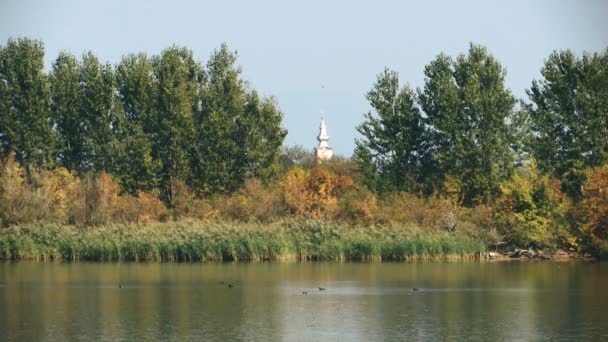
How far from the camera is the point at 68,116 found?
265ft

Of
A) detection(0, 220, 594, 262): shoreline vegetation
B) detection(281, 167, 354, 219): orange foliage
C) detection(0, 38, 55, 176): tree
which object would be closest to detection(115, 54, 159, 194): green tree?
detection(0, 38, 55, 176): tree

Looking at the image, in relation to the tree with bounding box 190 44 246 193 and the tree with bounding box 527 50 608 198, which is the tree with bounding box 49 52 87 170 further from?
the tree with bounding box 527 50 608 198

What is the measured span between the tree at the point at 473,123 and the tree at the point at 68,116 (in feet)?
80.4

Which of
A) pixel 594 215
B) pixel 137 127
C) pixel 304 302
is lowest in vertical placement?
pixel 304 302

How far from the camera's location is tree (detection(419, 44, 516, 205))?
74.4 meters

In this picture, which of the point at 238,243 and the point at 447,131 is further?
the point at 447,131

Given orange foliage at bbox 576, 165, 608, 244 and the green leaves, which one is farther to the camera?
the green leaves

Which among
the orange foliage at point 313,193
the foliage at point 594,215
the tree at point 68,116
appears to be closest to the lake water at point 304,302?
the foliage at point 594,215

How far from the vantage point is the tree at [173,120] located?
7912 centimetres

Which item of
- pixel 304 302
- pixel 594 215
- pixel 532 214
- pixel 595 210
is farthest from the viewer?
pixel 532 214

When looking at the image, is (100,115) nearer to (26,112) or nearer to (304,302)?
(26,112)

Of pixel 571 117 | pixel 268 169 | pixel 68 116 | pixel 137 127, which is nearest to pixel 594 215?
pixel 571 117

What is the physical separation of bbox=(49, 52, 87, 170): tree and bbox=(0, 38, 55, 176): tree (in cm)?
78

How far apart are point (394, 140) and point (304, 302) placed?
130ft
